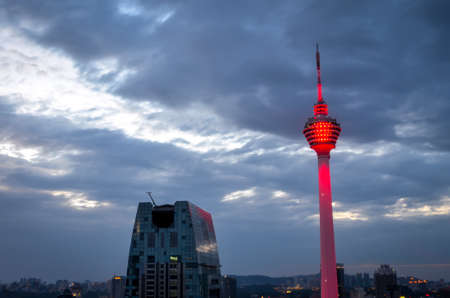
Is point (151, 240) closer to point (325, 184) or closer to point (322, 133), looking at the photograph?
point (325, 184)

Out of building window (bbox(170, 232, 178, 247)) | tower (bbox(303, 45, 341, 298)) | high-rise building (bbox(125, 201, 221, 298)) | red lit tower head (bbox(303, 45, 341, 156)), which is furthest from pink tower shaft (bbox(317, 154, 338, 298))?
building window (bbox(170, 232, 178, 247))

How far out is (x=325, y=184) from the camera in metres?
143

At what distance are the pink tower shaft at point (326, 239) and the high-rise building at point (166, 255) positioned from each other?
4446 centimetres

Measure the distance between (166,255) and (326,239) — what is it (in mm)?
55098

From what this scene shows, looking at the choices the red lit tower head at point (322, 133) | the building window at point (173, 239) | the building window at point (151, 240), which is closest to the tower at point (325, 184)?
the red lit tower head at point (322, 133)

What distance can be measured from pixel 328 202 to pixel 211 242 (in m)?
69.8

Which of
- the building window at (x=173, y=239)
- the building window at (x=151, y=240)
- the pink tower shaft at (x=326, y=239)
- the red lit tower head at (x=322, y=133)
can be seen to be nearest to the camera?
the pink tower shaft at (x=326, y=239)

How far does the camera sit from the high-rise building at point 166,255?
156875 millimetres

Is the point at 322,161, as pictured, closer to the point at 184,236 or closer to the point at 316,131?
the point at 316,131

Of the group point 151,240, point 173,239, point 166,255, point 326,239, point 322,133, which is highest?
point 322,133

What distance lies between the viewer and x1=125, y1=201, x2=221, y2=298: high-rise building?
156875 mm

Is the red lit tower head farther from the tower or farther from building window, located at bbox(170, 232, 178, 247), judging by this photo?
building window, located at bbox(170, 232, 178, 247)

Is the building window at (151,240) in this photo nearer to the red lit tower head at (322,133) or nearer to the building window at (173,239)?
the building window at (173,239)

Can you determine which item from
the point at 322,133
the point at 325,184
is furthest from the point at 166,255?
the point at 322,133
